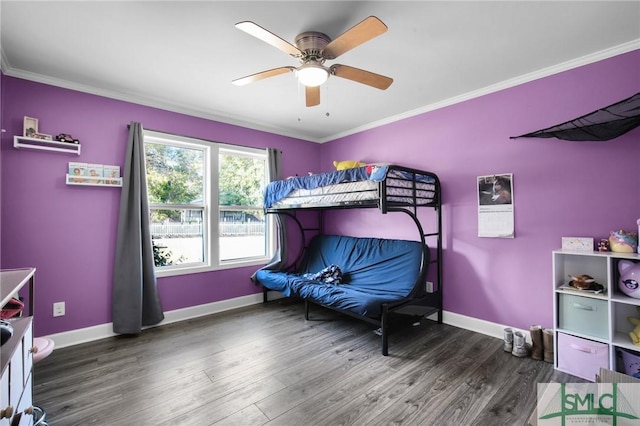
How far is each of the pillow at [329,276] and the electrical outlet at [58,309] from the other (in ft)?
7.83

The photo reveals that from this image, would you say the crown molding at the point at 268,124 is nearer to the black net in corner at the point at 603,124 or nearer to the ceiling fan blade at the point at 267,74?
the black net in corner at the point at 603,124

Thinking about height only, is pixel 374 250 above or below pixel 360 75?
below

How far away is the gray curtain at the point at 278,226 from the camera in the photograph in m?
3.90

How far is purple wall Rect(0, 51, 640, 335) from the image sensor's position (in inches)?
87.3

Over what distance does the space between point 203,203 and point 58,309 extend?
1.66 metres

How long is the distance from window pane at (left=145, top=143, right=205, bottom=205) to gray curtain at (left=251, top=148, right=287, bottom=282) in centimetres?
91

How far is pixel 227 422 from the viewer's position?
163 cm

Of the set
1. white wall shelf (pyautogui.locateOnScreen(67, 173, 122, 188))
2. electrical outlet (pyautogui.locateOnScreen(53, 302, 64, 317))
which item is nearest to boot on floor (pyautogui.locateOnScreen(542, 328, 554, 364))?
white wall shelf (pyautogui.locateOnScreen(67, 173, 122, 188))

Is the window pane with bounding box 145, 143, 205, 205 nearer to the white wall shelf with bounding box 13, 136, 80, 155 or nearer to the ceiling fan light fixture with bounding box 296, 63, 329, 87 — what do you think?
the white wall shelf with bounding box 13, 136, 80, 155

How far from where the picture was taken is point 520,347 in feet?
7.66

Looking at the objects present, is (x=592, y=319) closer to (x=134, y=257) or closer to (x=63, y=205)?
(x=134, y=257)

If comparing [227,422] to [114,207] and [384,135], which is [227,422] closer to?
[114,207]

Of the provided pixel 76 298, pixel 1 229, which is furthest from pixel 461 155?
pixel 1 229

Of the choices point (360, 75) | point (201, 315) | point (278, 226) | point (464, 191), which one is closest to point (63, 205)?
point (201, 315)
